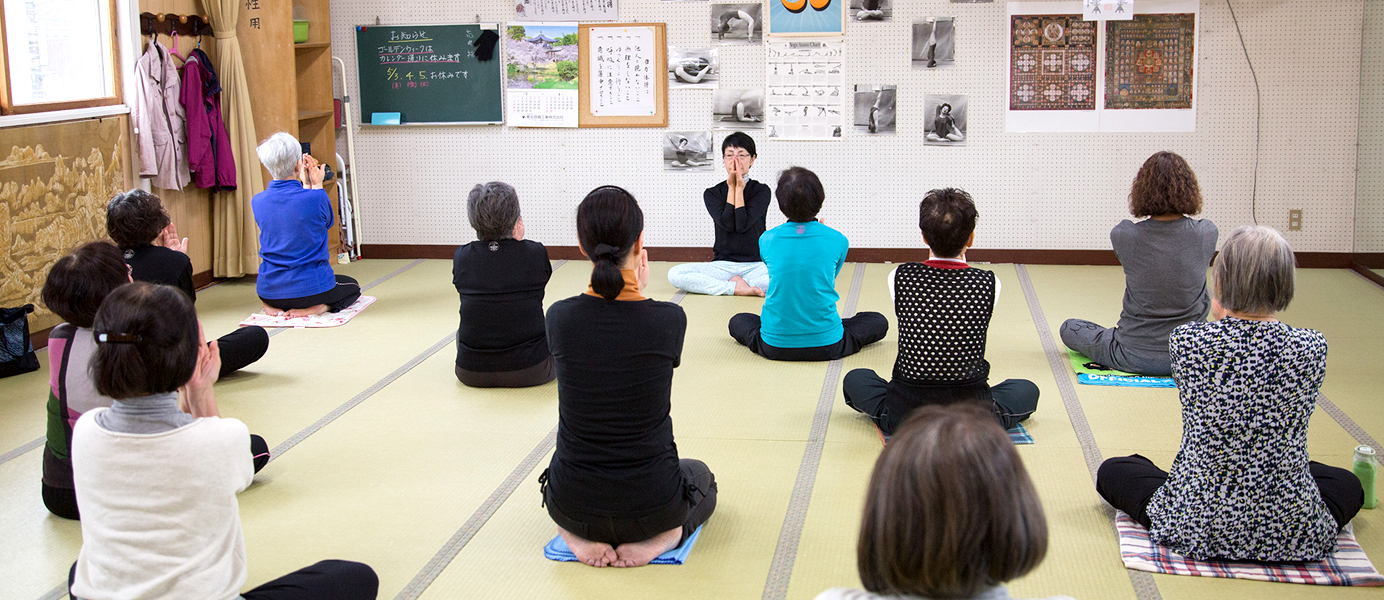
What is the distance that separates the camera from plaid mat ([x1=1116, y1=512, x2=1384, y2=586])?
8.72ft

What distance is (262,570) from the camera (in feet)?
9.35

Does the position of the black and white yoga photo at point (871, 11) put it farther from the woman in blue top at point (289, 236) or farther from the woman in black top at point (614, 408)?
the woman in black top at point (614, 408)

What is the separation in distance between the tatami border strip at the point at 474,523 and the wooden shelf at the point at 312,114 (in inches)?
150

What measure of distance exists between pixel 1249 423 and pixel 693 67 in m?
4.98

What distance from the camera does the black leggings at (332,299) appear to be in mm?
5652

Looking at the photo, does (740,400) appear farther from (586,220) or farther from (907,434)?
(907,434)

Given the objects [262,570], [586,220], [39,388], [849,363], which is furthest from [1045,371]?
[39,388]

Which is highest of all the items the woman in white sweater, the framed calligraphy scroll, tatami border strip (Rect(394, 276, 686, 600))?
the framed calligraphy scroll

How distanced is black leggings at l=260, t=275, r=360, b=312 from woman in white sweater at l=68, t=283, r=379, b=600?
143 inches

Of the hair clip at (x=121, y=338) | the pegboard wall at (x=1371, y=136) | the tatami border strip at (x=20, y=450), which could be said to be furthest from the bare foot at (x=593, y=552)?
the pegboard wall at (x=1371, y=136)

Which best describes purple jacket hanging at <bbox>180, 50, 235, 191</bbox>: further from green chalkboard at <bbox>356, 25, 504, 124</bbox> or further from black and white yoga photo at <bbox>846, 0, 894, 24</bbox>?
black and white yoga photo at <bbox>846, 0, 894, 24</bbox>

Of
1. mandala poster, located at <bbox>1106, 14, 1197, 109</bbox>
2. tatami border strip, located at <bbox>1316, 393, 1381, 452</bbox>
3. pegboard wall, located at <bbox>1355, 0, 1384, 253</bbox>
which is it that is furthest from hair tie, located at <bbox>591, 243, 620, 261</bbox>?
pegboard wall, located at <bbox>1355, 0, 1384, 253</bbox>

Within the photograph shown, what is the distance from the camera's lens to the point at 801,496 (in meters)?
3.29

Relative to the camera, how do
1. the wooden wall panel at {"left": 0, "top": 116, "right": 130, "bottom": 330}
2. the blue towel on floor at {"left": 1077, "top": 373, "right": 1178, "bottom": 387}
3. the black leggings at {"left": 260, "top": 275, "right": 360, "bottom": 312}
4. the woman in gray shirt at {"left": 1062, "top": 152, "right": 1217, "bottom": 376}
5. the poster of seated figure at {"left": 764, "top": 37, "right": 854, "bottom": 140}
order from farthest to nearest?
1. the poster of seated figure at {"left": 764, "top": 37, "right": 854, "bottom": 140}
2. the black leggings at {"left": 260, "top": 275, "right": 360, "bottom": 312}
3. the wooden wall panel at {"left": 0, "top": 116, "right": 130, "bottom": 330}
4. the blue towel on floor at {"left": 1077, "top": 373, "right": 1178, "bottom": 387}
5. the woman in gray shirt at {"left": 1062, "top": 152, "right": 1217, "bottom": 376}
